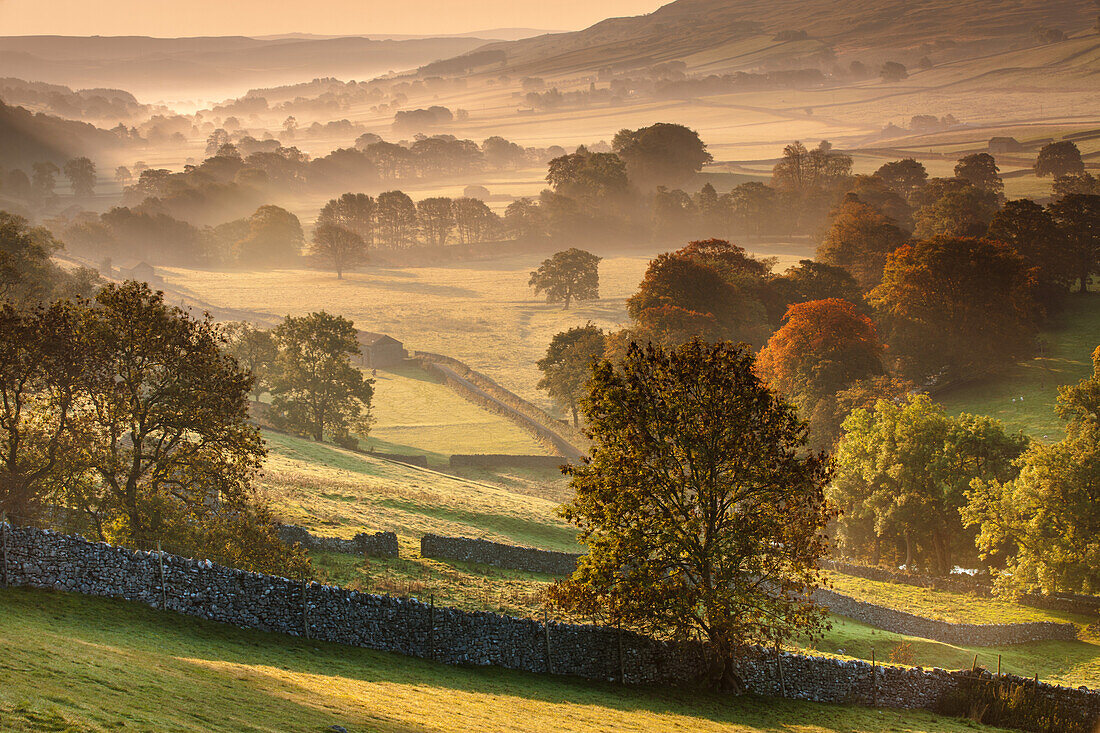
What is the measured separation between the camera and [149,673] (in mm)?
16172

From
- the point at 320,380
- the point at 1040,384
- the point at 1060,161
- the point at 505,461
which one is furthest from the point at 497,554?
the point at 1060,161

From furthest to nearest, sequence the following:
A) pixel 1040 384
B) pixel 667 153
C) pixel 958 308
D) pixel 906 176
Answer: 1. pixel 667 153
2. pixel 906 176
3. pixel 958 308
4. pixel 1040 384

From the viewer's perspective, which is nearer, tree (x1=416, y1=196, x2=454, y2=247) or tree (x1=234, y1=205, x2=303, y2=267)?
tree (x1=234, y1=205, x2=303, y2=267)

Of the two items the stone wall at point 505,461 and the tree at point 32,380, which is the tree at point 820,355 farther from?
the tree at point 32,380

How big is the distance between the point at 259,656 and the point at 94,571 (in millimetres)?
4776

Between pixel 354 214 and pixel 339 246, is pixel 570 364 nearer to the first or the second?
pixel 339 246

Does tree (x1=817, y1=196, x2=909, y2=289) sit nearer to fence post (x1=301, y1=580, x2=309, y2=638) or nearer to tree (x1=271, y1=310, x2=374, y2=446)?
tree (x1=271, y1=310, x2=374, y2=446)

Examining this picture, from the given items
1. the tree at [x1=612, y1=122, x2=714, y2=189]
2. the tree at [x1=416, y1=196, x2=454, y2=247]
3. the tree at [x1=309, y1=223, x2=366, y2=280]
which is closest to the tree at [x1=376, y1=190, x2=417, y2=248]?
the tree at [x1=416, y1=196, x2=454, y2=247]

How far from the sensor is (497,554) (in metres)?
32.7

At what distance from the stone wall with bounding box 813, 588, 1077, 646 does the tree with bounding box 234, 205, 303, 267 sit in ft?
488

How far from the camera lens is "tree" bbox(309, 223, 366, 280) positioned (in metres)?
146

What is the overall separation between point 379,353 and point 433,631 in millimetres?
71386

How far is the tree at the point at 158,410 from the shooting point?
26.1m


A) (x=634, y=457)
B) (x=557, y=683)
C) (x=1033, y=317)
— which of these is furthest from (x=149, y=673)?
(x=1033, y=317)
